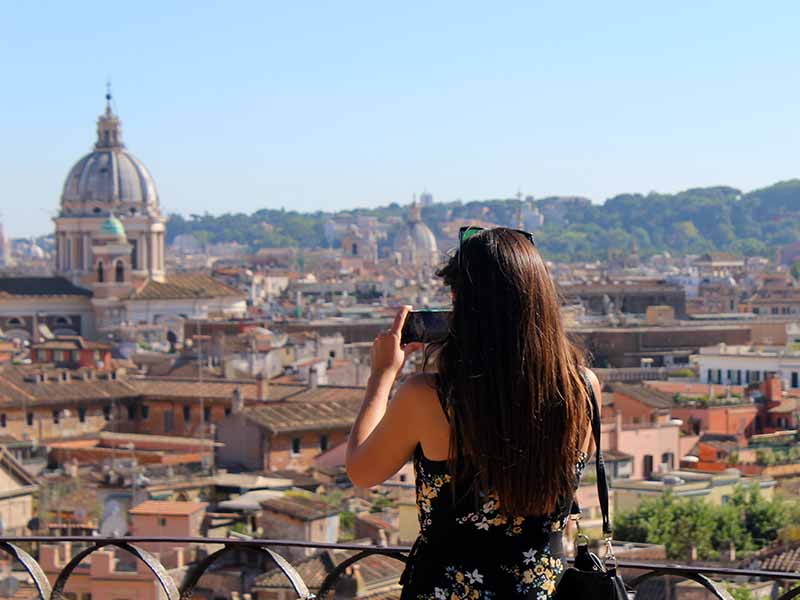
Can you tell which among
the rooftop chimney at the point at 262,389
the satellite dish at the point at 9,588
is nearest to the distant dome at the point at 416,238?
the rooftop chimney at the point at 262,389

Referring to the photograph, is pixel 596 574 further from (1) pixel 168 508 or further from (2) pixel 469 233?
(1) pixel 168 508

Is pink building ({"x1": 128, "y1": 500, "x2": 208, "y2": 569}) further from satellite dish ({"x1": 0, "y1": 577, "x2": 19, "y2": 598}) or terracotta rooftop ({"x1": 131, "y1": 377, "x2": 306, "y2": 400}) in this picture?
terracotta rooftop ({"x1": 131, "y1": 377, "x2": 306, "y2": 400})

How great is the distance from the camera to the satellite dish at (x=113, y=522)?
16.0 m

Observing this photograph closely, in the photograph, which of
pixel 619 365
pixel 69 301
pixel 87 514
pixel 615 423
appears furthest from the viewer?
pixel 69 301

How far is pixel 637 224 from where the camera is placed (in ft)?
526

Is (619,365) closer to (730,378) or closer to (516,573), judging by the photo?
(730,378)

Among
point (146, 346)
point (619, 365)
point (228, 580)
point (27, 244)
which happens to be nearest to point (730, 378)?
point (619, 365)

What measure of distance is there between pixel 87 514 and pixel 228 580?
205 inches

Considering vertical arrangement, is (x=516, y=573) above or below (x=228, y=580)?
above

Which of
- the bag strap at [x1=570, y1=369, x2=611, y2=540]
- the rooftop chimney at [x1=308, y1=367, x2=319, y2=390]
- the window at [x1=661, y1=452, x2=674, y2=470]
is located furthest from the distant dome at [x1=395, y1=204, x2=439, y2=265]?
the bag strap at [x1=570, y1=369, x2=611, y2=540]

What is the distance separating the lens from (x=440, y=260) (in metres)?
2.49

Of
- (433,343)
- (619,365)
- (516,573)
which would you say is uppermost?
(433,343)

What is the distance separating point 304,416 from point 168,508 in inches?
338

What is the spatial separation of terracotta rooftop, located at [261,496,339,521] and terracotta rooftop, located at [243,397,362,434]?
6485mm
